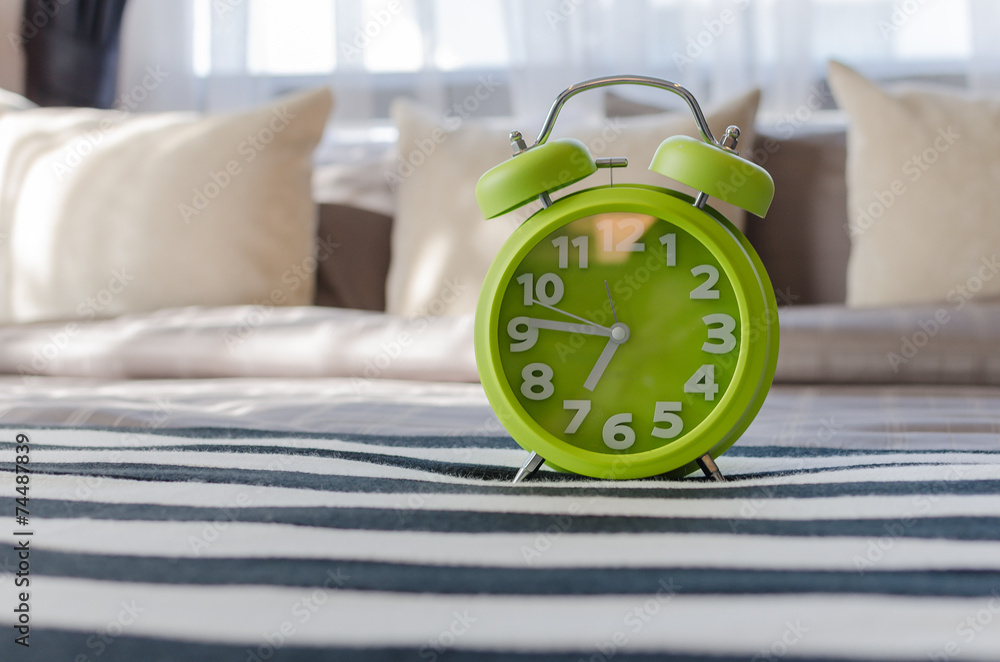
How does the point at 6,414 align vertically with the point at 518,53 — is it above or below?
below

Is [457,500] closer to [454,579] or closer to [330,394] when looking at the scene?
[454,579]

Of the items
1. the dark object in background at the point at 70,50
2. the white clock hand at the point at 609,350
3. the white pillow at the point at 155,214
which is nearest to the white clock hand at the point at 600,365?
the white clock hand at the point at 609,350

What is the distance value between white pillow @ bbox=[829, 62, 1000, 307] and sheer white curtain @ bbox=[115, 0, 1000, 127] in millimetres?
665

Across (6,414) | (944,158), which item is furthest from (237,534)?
(944,158)

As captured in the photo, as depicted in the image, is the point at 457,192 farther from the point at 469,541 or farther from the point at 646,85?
the point at 469,541

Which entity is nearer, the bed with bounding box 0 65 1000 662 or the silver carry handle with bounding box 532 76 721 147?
the bed with bounding box 0 65 1000 662

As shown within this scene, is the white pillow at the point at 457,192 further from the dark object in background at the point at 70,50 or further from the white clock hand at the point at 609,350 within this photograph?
the dark object in background at the point at 70,50

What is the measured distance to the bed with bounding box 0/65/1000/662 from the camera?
429 millimetres

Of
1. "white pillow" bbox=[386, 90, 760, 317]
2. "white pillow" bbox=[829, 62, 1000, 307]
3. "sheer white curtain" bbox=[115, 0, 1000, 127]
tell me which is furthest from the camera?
"sheer white curtain" bbox=[115, 0, 1000, 127]

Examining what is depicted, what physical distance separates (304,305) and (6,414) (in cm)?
80

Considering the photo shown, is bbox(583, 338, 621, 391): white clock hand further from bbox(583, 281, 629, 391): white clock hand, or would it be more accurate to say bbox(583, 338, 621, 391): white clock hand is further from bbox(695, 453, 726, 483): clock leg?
bbox(695, 453, 726, 483): clock leg

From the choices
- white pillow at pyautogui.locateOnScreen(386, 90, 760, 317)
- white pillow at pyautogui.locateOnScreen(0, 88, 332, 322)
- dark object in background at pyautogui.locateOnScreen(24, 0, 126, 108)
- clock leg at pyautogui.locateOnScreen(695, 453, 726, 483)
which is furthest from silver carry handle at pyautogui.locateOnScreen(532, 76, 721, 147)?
dark object in background at pyautogui.locateOnScreen(24, 0, 126, 108)

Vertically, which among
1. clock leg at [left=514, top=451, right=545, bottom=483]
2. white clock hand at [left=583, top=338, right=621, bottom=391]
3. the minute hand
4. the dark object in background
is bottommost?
clock leg at [left=514, top=451, right=545, bottom=483]

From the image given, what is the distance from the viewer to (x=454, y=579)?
47 cm
